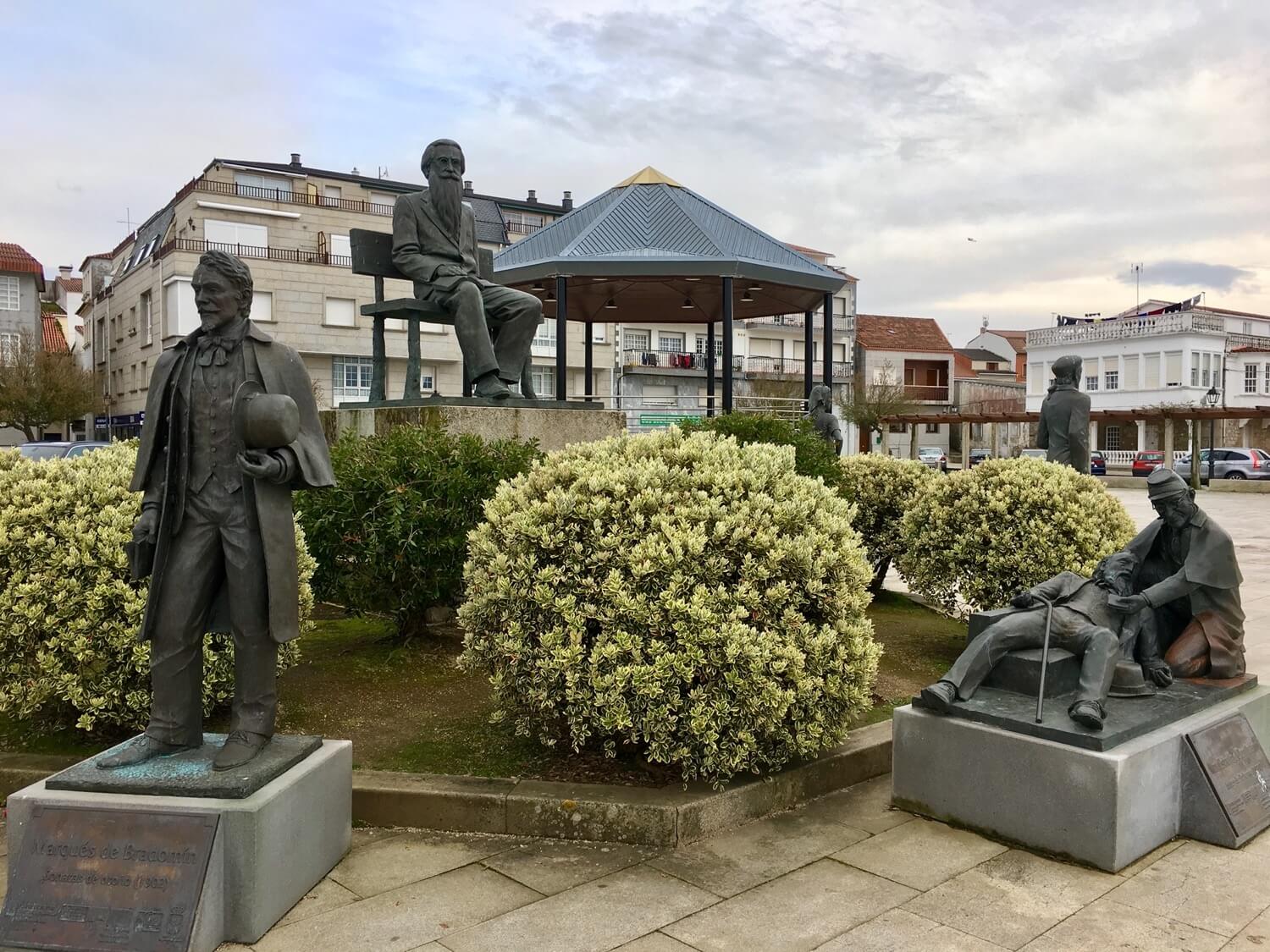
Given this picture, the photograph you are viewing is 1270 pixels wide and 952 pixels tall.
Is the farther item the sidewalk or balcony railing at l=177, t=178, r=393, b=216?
balcony railing at l=177, t=178, r=393, b=216

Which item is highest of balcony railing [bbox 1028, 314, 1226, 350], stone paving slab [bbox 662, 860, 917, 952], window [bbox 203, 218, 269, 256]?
window [bbox 203, 218, 269, 256]

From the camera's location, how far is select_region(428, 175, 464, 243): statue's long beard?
8273mm

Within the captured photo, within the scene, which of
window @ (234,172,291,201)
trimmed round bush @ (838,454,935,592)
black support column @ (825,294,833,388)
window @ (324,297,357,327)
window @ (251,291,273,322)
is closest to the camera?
trimmed round bush @ (838,454,935,592)

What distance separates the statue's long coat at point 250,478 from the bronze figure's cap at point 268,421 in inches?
5.2

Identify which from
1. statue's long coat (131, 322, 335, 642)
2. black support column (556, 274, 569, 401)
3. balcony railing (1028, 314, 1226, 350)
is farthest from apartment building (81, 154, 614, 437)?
statue's long coat (131, 322, 335, 642)

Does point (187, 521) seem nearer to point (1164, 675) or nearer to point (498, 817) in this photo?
point (498, 817)

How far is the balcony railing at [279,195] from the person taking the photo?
1420 inches

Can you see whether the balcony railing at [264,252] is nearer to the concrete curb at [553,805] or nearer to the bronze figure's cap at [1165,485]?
the concrete curb at [553,805]

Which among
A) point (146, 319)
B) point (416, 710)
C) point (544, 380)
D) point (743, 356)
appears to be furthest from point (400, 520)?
point (743, 356)

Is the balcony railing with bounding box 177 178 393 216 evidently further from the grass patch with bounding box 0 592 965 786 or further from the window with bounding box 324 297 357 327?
the grass patch with bounding box 0 592 965 786

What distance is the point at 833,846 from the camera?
13.7 feet

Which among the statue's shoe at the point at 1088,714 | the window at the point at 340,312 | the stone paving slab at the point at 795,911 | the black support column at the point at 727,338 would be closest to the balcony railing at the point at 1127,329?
the window at the point at 340,312

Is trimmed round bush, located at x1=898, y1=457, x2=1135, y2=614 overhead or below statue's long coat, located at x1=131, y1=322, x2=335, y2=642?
below

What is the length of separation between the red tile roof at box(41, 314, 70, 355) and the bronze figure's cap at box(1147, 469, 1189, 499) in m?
48.9
